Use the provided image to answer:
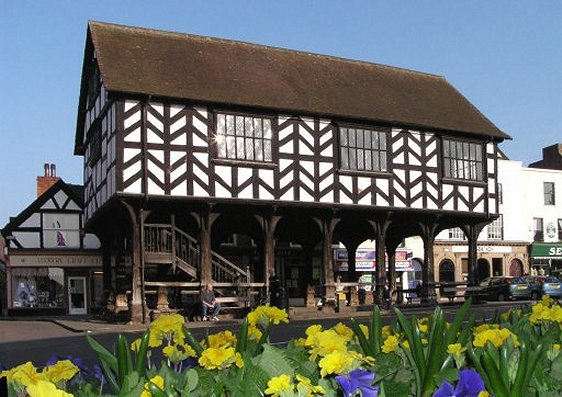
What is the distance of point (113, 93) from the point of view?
2156 centimetres

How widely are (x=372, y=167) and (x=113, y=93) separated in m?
9.83

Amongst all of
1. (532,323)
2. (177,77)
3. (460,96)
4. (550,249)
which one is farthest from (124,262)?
(550,249)

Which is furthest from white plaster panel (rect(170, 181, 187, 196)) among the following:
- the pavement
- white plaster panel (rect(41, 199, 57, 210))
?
white plaster panel (rect(41, 199, 57, 210))

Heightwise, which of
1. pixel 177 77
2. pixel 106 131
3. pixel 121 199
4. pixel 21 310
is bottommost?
pixel 21 310

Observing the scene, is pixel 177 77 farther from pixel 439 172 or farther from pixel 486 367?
pixel 486 367

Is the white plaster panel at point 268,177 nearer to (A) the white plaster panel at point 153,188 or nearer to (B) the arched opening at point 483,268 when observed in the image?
(A) the white plaster panel at point 153,188

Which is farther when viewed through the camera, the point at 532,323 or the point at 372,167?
the point at 372,167

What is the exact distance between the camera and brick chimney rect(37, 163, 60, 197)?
4175 cm

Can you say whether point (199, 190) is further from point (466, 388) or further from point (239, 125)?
point (466, 388)

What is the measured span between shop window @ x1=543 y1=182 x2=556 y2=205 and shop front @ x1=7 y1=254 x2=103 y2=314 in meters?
29.4

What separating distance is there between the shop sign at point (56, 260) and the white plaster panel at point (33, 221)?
1708mm

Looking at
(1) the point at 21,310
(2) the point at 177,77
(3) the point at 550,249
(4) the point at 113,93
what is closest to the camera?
(4) the point at 113,93

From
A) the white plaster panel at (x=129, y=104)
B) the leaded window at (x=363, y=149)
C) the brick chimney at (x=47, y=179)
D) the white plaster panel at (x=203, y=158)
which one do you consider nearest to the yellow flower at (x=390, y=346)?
the white plaster panel at (x=129, y=104)

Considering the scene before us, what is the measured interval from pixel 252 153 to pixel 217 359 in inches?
831
